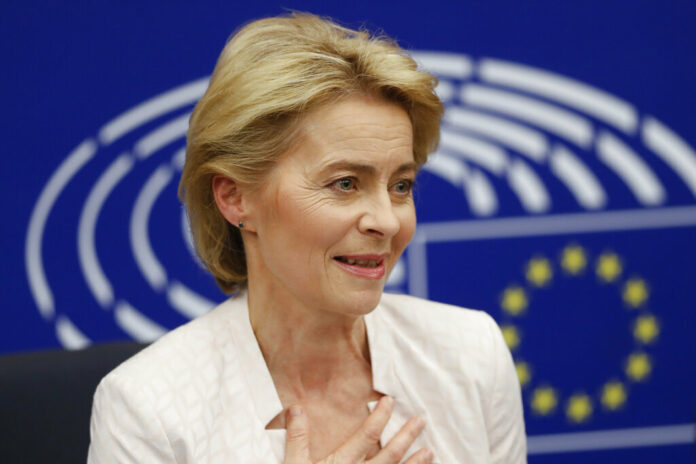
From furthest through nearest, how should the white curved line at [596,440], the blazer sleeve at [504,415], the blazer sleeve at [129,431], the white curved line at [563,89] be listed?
the white curved line at [596,440] → the white curved line at [563,89] → the blazer sleeve at [504,415] → the blazer sleeve at [129,431]

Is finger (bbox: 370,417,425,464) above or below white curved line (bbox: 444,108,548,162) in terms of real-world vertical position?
below

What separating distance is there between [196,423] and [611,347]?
6.11 feet

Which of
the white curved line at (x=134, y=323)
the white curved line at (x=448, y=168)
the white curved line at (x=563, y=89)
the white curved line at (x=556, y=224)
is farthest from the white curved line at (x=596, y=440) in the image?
the white curved line at (x=134, y=323)

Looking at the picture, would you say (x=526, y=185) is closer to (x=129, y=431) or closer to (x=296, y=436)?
(x=296, y=436)

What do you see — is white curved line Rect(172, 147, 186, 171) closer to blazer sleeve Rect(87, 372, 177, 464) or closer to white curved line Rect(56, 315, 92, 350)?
white curved line Rect(56, 315, 92, 350)

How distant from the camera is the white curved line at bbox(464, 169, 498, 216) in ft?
9.20

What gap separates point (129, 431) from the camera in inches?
56.6

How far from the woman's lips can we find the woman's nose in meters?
0.05

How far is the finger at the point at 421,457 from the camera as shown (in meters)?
1.55

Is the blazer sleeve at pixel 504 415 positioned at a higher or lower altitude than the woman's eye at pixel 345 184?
lower

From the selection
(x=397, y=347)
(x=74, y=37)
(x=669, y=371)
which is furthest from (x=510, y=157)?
(x=74, y=37)

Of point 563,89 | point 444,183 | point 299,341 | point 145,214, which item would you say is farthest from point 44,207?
point 563,89

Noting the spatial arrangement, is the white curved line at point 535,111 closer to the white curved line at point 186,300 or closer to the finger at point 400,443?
the white curved line at point 186,300

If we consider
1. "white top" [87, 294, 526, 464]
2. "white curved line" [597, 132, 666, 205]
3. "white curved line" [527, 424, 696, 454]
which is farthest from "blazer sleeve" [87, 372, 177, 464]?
"white curved line" [597, 132, 666, 205]
